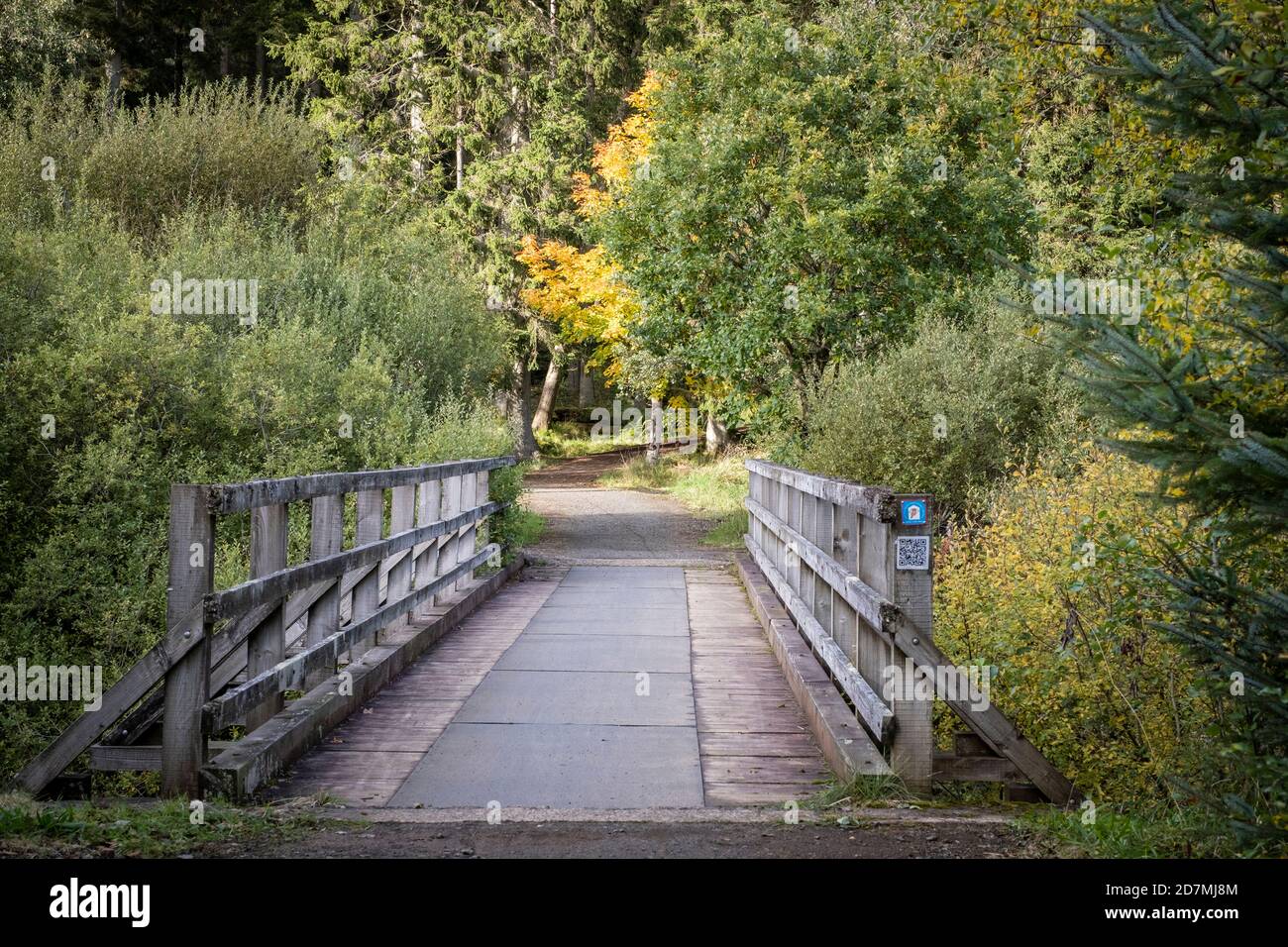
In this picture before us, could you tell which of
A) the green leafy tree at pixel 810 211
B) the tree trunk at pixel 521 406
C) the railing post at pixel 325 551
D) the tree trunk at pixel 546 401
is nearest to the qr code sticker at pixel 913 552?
the railing post at pixel 325 551

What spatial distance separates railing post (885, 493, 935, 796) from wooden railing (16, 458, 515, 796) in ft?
10.5

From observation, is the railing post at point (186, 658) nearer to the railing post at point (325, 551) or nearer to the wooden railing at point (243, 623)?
the wooden railing at point (243, 623)

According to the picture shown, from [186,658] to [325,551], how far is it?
1.94 meters

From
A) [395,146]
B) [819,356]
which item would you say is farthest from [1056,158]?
[395,146]

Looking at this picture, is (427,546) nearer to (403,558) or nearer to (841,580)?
(403,558)

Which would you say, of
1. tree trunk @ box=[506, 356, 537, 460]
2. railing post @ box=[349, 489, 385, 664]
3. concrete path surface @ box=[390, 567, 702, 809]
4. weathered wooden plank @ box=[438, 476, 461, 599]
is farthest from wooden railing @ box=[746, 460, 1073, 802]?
tree trunk @ box=[506, 356, 537, 460]

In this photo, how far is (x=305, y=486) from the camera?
6.72 metres

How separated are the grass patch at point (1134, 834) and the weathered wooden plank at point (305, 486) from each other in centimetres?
394

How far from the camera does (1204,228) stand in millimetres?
4152

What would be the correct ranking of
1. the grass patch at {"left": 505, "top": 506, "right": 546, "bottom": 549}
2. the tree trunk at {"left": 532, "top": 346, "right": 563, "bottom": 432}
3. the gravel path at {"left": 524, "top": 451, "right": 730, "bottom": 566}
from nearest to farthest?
the grass patch at {"left": 505, "top": 506, "right": 546, "bottom": 549} → the gravel path at {"left": 524, "top": 451, "right": 730, "bottom": 566} → the tree trunk at {"left": 532, "top": 346, "right": 563, "bottom": 432}

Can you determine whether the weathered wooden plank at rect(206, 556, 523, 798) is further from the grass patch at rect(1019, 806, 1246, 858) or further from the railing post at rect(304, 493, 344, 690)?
the grass patch at rect(1019, 806, 1246, 858)

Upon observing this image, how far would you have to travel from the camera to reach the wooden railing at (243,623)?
543cm

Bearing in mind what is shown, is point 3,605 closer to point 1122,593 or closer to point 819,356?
point 1122,593
